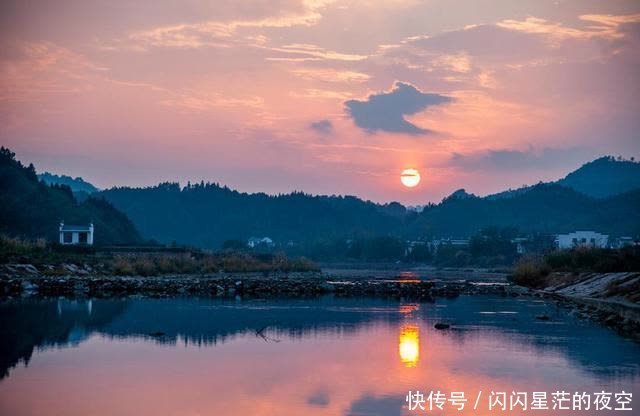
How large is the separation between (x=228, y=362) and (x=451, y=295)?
31797 millimetres

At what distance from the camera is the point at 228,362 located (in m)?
22.9

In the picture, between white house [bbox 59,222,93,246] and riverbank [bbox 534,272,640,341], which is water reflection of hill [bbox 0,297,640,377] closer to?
riverbank [bbox 534,272,640,341]

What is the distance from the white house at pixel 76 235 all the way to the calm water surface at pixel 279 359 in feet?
135

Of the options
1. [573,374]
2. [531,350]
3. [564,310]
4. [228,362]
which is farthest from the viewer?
[564,310]

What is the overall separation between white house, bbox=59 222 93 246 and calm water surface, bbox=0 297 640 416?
4106 cm

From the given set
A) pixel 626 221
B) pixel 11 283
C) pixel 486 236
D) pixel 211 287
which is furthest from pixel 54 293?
pixel 626 221

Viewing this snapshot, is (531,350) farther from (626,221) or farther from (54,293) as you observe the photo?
(626,221)

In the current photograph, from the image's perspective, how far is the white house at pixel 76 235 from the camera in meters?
77.6

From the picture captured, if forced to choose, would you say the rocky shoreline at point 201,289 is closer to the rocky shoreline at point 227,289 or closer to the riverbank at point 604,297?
the rocky shoreline at point 227,289

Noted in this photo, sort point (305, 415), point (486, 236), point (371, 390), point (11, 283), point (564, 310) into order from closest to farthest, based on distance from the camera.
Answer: point (305, 415) < point (371, 390) < point (564, 310) < point (11, 283) < point (486, 236)

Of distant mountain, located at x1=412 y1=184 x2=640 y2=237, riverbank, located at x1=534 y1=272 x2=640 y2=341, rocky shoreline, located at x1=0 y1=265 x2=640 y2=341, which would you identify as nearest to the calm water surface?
riverbank, located at x1=534 y1=272 x2=640 y2=341

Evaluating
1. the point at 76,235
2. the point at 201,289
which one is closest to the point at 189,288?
the point at 201,289

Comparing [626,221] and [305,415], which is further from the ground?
[626,221]

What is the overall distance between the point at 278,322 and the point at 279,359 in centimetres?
Answer: 1027
